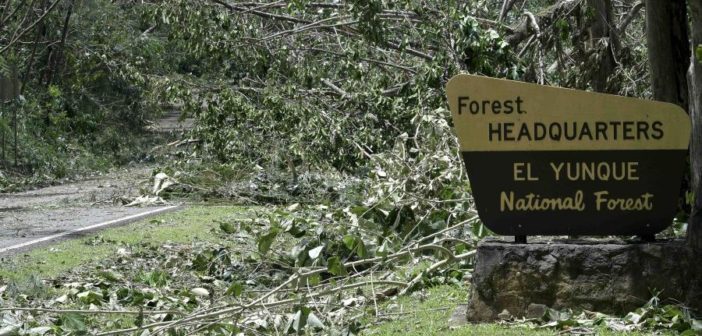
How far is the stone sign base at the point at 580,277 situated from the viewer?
7219mm

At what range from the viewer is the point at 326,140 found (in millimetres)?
16250

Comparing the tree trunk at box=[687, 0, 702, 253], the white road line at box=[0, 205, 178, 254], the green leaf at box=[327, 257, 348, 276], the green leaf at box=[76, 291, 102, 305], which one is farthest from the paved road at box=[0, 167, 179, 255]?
the tree trunk at box=[687, 0, 702, 253]

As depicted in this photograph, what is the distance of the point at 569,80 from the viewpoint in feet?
47.7

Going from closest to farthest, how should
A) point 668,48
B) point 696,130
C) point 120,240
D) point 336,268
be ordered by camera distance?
point 696,130 < point 336,268 < point 668,48 < point 120,240

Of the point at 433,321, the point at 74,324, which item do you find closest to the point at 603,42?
the point at 433,321

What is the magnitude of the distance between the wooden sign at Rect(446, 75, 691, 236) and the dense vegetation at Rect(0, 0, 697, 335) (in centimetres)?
79

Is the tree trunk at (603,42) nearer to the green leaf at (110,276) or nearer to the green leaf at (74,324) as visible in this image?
the green leaf at (110,276)

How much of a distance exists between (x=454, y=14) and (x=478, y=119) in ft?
23.1

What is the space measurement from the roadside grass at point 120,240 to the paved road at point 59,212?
0.43 m

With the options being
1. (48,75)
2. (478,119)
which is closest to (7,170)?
(48,75)

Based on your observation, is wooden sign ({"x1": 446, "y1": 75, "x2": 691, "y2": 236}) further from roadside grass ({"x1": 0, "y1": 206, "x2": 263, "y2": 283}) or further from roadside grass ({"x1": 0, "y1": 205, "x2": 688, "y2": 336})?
roadside grass ({"x1": 0, "y1": 206, "x2": 263, "y2": 283})

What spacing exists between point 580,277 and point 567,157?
0.77 metres

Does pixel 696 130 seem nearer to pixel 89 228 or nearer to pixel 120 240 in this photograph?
pixel 120 240

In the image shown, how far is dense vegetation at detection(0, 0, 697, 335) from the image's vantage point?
9039mm
